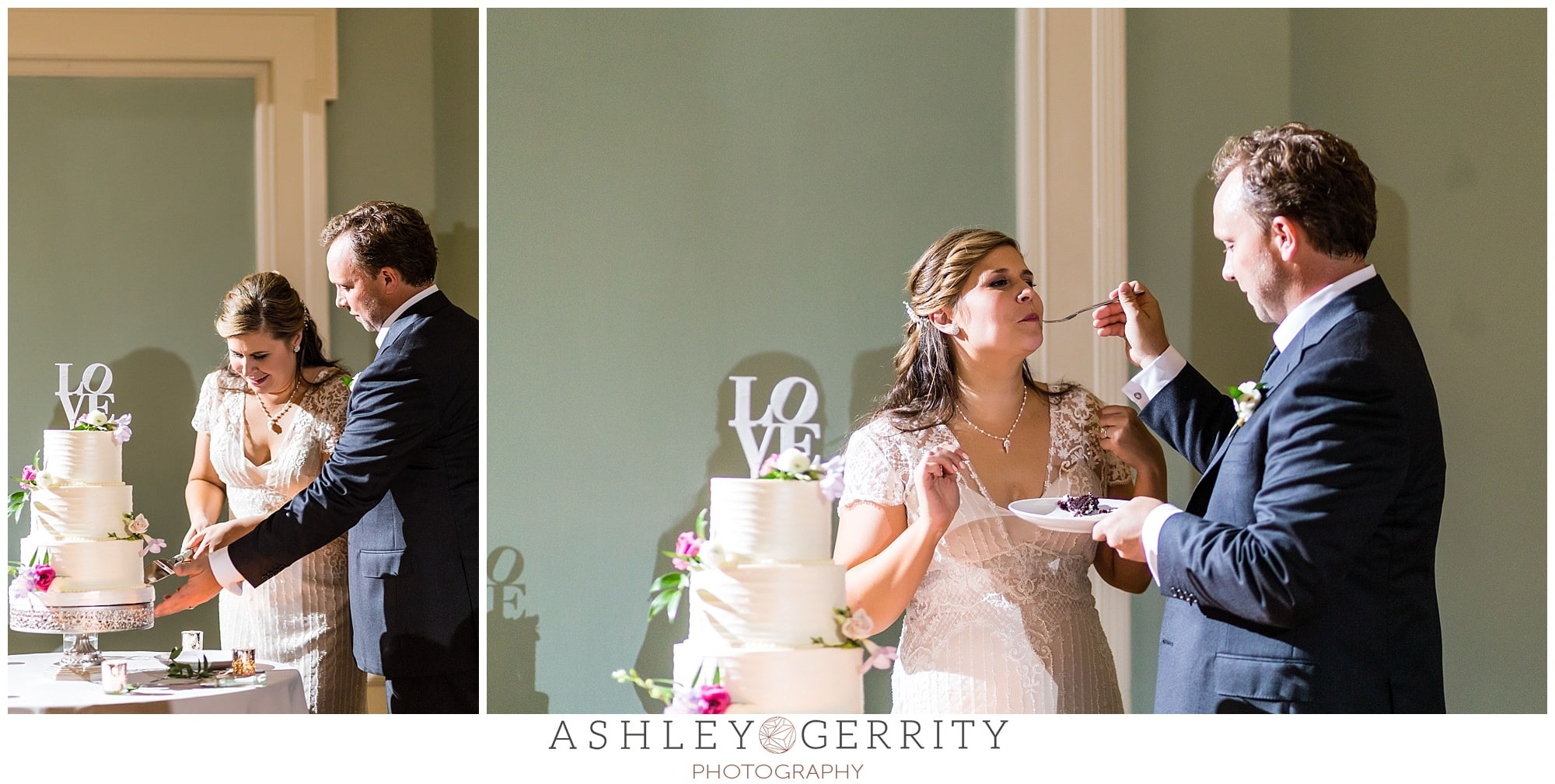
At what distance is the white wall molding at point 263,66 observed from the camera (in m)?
3.28

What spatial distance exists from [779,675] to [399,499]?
1.51 m

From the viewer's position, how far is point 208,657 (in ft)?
11.0

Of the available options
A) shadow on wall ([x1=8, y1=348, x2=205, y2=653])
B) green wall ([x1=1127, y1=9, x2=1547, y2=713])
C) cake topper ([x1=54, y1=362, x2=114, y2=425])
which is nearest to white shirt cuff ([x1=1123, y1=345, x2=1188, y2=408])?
green wall ([x1=1127, y1=9, x2=1547, y2=713])

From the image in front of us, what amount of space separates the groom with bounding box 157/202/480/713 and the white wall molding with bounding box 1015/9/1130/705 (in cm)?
163

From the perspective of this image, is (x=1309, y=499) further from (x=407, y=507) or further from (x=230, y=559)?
(x=230, y=559)

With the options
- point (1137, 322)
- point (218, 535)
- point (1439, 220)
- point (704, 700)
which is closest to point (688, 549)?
point (704, 700)

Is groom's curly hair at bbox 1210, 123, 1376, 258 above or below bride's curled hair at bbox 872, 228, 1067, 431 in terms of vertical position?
above

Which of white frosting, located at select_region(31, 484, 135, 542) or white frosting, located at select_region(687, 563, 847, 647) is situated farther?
white frosting, located at select_region(31, 484, 135, 542)

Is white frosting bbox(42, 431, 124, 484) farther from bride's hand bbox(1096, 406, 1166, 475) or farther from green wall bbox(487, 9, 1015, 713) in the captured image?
bride's hand bbox(1096, 406, 1166, 475)

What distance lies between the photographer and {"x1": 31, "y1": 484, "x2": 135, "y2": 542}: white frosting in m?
3.19

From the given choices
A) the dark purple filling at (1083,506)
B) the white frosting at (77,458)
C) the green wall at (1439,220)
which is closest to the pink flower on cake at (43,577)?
the white frosting at (77,458)

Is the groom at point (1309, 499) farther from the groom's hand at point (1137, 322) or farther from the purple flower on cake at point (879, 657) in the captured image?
the purple flower on cake at point (879, 657)
